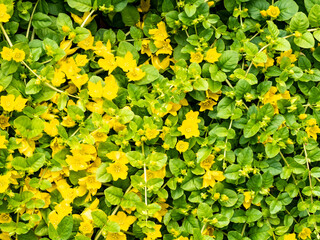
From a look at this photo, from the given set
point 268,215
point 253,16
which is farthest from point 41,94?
point 268,215

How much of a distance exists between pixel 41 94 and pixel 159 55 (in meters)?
0.63

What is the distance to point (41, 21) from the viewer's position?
1832 millimetres

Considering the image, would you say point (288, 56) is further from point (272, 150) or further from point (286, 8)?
point (272, 150)

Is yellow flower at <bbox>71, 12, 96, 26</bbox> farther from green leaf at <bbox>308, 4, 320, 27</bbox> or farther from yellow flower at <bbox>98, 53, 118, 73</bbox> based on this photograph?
green leaf at <bbox>308, 4, 320, 27</bbox>

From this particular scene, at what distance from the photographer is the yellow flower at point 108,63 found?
5.90 ft

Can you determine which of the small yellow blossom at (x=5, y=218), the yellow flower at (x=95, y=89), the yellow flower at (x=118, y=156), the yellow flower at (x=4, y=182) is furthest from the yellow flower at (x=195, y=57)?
the small yellow blossom at (x=5, y=218)

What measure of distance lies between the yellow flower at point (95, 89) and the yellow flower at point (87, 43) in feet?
0.71

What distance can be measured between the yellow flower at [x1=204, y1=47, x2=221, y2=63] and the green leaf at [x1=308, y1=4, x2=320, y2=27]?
50cm

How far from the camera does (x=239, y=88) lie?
1.77 meters

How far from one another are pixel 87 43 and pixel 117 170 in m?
0.66

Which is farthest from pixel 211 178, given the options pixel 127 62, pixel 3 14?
pixel 3 14

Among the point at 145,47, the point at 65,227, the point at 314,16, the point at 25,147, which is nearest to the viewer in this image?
the point at 65,227

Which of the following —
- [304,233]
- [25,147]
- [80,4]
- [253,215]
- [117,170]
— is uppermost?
[80,4]

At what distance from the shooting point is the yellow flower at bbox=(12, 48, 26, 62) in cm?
170
